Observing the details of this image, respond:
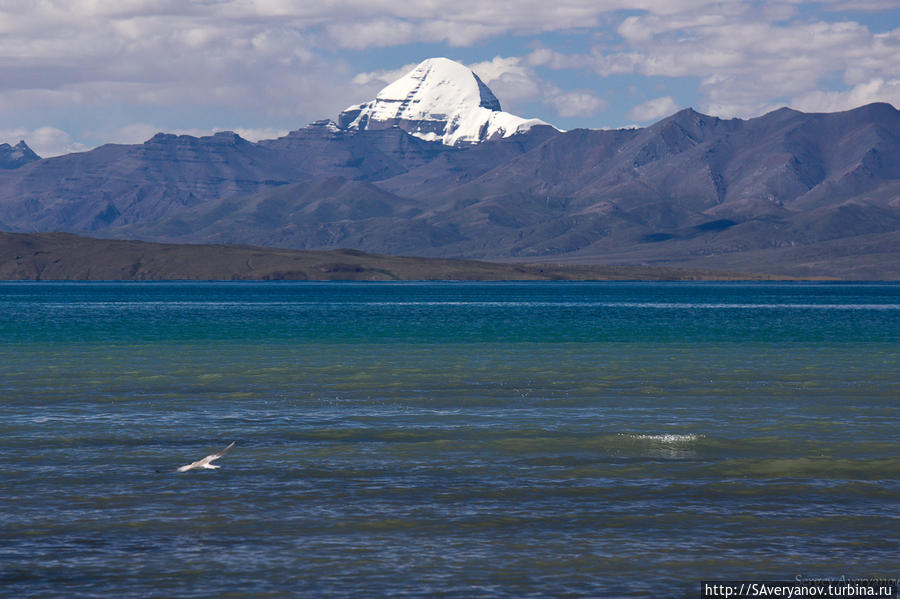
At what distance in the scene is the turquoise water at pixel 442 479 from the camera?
67.8 feet

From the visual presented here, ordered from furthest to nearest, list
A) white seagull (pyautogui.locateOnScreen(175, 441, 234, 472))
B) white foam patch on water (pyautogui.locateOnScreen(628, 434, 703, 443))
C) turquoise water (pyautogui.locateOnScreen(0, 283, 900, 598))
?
white foam patch on water (pyautogui.locateOnScreen(628, 434, 703, 443)) < white seagull (pyautogui.locateOnScreen(175, 441, 234, 472)) < turquoise water (pyautogui.locateOnScreen(0, 283, 900, 598))

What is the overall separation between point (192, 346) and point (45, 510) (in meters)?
56.7

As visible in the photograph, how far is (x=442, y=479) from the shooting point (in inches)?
1136

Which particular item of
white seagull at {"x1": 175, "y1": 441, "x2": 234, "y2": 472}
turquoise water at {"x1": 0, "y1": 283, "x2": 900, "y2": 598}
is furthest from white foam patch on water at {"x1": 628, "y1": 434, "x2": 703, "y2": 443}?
white seagull at {"x1": 175, "y1": 441, "x2": 234, "y2": 472}

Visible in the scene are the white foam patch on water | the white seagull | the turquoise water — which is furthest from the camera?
the white foam patch on water

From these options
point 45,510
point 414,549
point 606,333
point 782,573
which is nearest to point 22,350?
point 606,333

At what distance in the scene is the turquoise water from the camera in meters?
20.7

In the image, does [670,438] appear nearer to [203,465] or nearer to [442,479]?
[442,479]

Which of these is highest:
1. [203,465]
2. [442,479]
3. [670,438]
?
[203,465]

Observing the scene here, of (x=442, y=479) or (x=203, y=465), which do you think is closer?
(x=442, y=479)

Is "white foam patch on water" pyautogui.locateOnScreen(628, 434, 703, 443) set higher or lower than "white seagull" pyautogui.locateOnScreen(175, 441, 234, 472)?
lower

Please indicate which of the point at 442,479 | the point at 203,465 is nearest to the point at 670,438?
the point at 442,479

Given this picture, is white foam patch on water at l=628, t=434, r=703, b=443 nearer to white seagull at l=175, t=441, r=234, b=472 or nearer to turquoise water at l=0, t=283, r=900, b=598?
turquoise water at l=0, t=283, r=900, b=598

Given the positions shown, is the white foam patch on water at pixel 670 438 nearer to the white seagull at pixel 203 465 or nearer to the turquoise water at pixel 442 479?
the turquoise water at pixel 442 479
